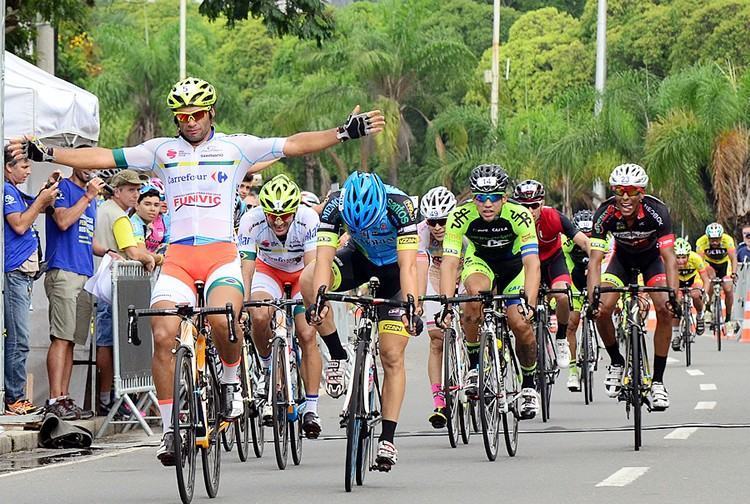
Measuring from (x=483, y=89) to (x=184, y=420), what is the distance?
265ft

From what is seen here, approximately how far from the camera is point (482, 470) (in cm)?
1205

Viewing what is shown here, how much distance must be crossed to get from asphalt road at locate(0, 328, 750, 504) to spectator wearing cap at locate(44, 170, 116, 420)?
78cm

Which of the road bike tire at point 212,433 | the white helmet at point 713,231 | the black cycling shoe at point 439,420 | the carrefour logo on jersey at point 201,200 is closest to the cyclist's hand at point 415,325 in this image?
the road bike tire at point 212,433

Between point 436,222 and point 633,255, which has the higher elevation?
point 436,222

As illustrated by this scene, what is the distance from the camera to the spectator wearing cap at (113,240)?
15.5 meters

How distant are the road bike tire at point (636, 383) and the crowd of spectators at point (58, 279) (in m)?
4.26

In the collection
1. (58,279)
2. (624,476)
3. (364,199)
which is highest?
(364,199)

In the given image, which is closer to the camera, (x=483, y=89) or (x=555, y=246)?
(x=555, y=246)

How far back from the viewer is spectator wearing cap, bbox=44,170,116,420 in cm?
1504

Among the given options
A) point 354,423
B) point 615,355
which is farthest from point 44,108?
point 354,423

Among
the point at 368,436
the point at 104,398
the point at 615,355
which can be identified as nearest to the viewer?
the point at 368,436

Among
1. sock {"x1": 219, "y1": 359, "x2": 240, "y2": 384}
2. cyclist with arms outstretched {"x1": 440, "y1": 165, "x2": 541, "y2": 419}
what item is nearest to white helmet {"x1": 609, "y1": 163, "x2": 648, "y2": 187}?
cyclist with arms outstretched {"x1": 440, "y1": 165, "x2": 541, "y2": 419}

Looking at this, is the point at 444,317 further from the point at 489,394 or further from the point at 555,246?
the point at 555,246

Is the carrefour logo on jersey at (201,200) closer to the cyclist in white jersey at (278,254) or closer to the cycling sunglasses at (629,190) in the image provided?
the cyclist in white jersey at (278,254)
